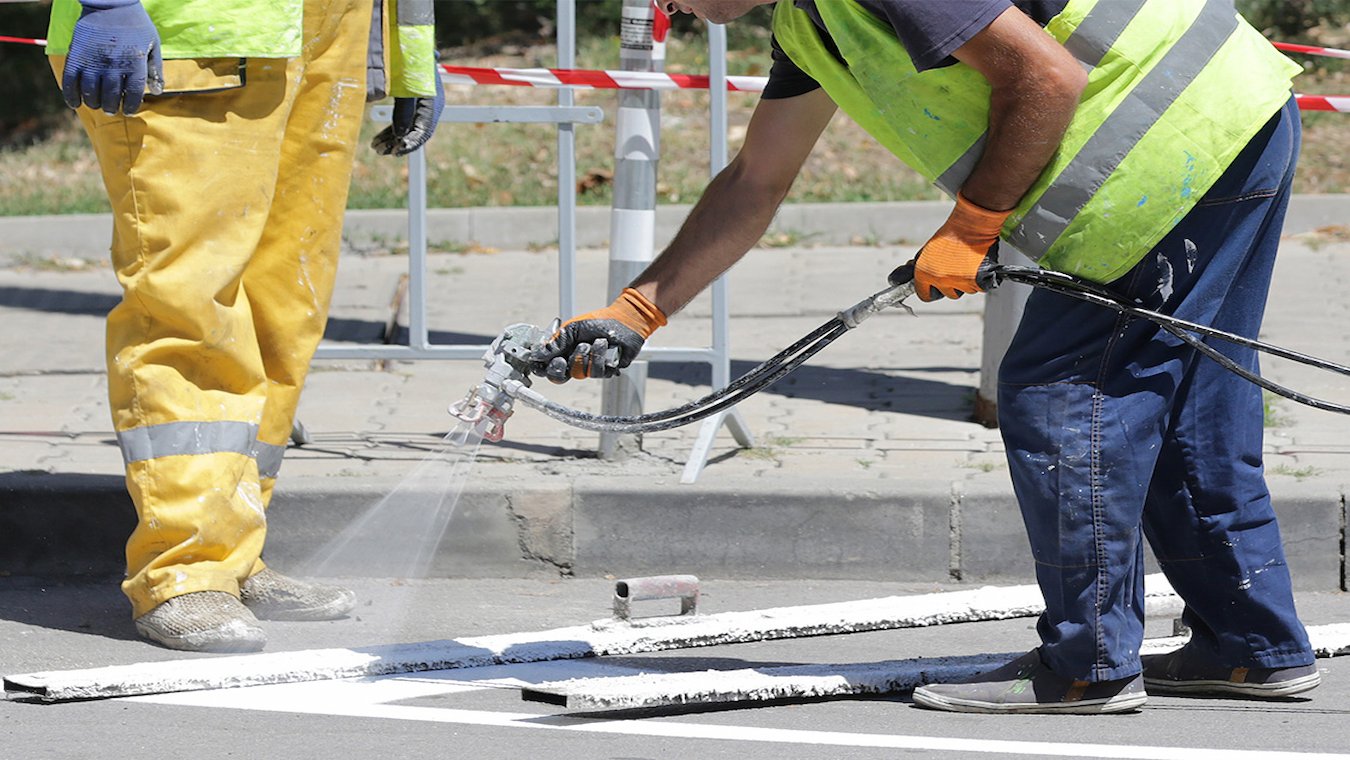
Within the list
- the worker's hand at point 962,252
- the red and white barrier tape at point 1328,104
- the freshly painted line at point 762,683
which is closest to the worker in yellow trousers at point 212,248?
the freshly painted line at point 762,683

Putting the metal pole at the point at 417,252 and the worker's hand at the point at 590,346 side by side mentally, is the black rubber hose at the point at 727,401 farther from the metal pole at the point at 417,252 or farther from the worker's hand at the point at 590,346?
the metal pole at the point at 417,252

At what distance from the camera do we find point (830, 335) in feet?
12.4

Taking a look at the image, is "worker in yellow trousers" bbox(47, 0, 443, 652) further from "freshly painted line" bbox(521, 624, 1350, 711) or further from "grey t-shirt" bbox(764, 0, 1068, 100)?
"grey t-shirt" bbox(764, 0, 1068, 100)

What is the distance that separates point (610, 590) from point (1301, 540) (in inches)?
67.3

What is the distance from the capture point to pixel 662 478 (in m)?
5.04

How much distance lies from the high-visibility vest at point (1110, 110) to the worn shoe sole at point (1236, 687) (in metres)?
0.91

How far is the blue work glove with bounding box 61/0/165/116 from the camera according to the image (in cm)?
378

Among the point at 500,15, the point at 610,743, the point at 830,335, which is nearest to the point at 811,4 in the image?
the point at 830,335

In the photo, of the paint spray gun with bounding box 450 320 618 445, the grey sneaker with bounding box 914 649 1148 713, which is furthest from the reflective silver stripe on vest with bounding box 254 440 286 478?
Answer: the grey sneaker with bounding box 914 649 1148 713

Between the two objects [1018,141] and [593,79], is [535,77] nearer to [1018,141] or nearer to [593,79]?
[593,79]

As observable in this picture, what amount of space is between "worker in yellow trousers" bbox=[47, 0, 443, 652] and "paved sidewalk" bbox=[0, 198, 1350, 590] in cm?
60

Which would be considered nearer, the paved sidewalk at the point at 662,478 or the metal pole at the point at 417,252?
the paved sidewalk at the point at 662,478

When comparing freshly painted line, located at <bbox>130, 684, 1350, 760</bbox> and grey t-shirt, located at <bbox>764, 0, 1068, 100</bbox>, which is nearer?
grey t-shirt, located at <bbox>764, 0, 1068, 100</bbox>

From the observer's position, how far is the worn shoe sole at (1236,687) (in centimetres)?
373
